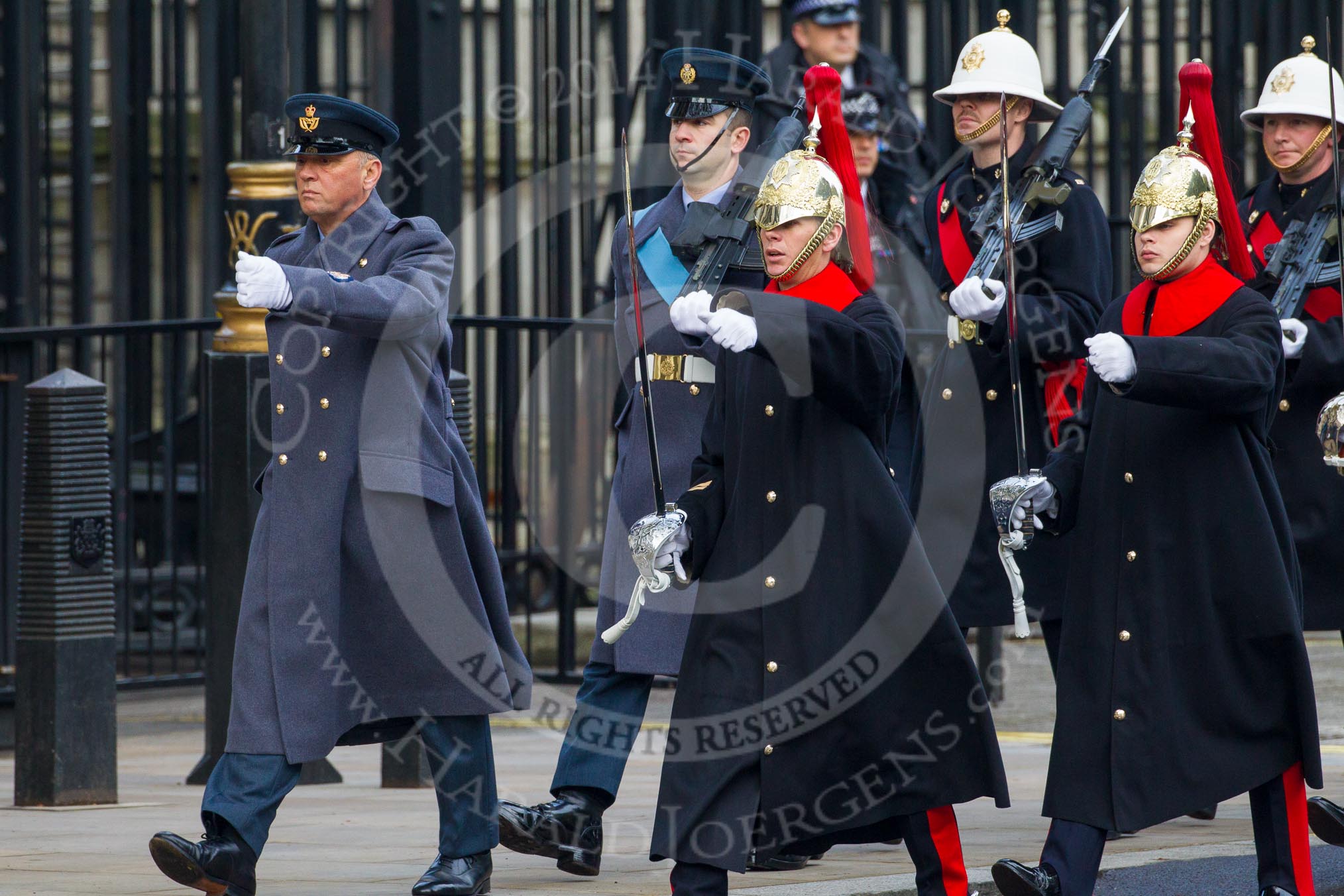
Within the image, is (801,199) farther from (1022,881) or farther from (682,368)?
(1022,881)

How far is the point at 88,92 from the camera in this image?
8.35 meters

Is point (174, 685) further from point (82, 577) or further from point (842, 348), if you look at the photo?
point (842, 348)

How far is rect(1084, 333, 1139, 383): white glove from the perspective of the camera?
4.73 metres

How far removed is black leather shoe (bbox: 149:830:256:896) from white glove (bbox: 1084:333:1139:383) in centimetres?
205

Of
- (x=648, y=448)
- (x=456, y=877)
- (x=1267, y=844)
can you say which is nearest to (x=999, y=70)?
(x=648, y=448)

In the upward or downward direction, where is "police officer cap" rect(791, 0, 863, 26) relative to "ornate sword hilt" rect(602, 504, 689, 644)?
upward

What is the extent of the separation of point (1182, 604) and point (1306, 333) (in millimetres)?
1383

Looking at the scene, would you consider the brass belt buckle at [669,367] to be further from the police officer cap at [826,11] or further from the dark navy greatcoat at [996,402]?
the police officer cap at [826,11]

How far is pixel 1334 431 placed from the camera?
5418 mm

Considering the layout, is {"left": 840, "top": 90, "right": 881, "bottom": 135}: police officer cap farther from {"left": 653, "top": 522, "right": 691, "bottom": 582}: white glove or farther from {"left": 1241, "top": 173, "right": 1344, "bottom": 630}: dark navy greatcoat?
{"left": 653, "top": 522, "right": 691, "bottom": 582}: white glove

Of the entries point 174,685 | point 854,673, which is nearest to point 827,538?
point 854,673

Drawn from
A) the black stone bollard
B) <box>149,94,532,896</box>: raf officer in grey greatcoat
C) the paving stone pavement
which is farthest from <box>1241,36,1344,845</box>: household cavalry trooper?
the black stone bollard

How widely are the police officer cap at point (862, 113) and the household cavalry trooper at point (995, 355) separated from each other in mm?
1440

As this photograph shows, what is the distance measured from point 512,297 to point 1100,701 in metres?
4.16
